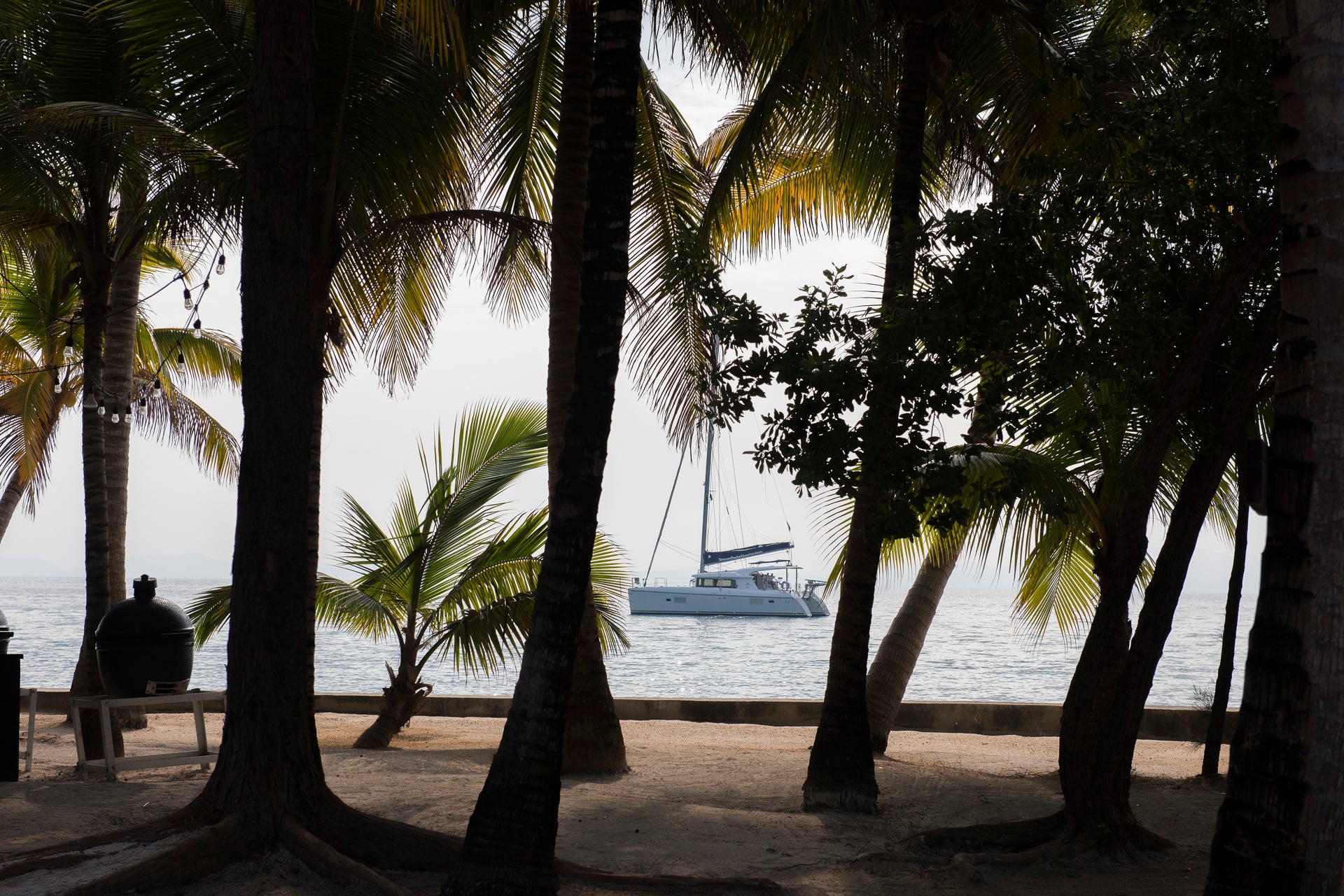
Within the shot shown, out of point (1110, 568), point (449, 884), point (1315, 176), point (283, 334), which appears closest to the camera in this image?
point (1315, 176)

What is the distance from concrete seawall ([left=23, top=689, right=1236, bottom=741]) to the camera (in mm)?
11812

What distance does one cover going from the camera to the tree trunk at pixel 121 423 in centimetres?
933

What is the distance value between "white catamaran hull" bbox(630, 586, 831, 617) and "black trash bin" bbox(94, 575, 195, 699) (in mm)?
52858

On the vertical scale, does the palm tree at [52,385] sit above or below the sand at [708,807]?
above

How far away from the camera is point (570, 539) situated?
4359 mm

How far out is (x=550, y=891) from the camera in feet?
13.9

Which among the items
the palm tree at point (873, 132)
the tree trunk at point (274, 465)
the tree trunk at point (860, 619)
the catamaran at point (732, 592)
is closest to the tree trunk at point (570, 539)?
the tree trunk at point (274, 465)

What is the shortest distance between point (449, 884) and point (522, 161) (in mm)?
6816

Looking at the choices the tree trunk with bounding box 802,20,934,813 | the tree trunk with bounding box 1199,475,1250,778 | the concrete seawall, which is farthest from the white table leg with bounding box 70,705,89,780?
the tree trunk with bounding box 1199,475,1250,778

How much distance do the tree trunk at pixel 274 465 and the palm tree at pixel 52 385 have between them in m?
10.4

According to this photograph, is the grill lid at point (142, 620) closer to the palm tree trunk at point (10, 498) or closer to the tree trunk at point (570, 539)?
the tree trunk at point (570, 539)

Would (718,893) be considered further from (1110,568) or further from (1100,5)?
(1100,5)

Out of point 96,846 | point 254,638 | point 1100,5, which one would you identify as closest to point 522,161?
point 1100,5

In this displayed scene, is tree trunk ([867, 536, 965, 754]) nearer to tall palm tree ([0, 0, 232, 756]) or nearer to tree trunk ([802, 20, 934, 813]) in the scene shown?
tree trunk ([802, 20, 934, 813])
